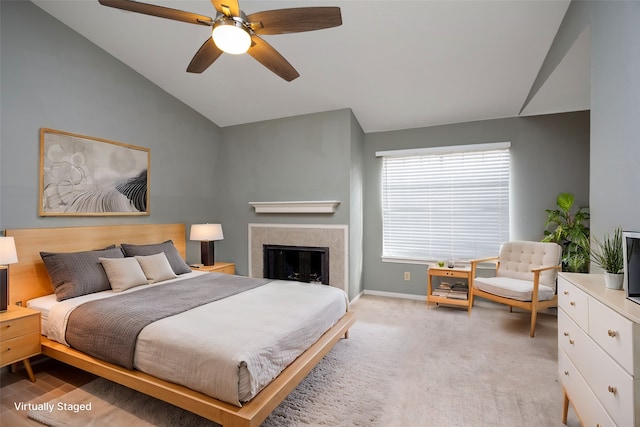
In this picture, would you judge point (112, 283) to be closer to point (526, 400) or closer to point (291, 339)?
point (291, 339)

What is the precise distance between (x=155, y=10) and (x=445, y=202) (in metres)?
3.92

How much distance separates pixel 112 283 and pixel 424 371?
2870mm

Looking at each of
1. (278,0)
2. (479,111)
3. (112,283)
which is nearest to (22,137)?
(112,283)

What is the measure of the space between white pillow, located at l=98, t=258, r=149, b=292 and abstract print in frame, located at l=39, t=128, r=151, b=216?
725mm

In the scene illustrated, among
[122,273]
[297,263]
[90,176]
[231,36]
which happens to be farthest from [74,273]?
[297,263]

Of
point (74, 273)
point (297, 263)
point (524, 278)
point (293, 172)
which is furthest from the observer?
point (297, 263)

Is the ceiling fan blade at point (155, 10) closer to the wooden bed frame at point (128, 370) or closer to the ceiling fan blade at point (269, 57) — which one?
the ceiling fan blade at point (269, 57)

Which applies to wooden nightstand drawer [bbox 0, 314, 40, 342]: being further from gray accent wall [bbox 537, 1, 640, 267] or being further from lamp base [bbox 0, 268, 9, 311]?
gray accent wall [bbox 537, 1, 640, 267]

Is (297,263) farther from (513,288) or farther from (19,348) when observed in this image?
(19,348)

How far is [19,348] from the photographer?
7.43 feet

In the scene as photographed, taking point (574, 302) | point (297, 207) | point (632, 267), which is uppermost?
point (297, 207)

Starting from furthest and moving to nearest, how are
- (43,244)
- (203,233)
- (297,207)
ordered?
(297,207) → (203,233) → (43,244)

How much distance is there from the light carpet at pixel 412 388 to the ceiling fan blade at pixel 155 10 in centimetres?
247

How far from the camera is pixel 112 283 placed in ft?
9.41
